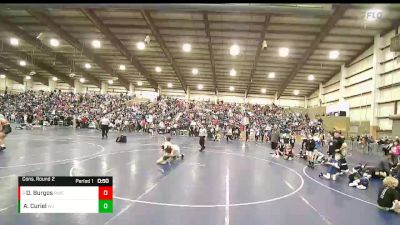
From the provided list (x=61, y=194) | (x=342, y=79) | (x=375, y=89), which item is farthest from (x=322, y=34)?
(x=61, y=194)

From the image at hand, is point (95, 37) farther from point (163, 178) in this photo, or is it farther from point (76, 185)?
point (76, 185)

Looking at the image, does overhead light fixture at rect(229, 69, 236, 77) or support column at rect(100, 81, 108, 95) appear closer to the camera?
overhead light fixture at rect(229, 69, 236, 77)

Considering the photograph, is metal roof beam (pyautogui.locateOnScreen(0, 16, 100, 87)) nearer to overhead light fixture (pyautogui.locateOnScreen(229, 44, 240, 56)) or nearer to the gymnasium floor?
the gymnasium floor

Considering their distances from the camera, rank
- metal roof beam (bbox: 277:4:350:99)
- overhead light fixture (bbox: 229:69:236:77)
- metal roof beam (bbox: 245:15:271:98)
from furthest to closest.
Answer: overhead light fixture (bbox: 229:69:236:77) < metal roof beam (bbox: 245:15:271:98) < metal roof beam (bbox: 277:4:350:99)

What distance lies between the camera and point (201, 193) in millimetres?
7871

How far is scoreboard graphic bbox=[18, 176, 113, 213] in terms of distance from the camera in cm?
339

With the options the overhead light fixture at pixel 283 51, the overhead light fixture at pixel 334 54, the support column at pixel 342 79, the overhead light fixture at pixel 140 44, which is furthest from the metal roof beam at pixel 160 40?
the support column at pixel 342 79

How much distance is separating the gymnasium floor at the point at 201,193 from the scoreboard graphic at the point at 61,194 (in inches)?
83.3

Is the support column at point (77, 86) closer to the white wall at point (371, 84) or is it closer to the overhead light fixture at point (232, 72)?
the overhead light fixture at point (232, 72)

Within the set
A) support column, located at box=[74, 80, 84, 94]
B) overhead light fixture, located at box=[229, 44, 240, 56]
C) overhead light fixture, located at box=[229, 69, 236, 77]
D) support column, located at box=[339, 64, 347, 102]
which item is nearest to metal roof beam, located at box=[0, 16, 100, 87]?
support column, located at box=[74, 80, 84, 94]

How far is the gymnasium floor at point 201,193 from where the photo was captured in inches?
233

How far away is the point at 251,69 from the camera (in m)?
34.5

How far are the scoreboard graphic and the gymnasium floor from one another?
2.11 meters

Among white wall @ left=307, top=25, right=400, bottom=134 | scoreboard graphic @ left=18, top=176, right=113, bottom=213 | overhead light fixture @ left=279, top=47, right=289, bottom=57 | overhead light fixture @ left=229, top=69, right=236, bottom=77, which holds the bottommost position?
scoreboard graphic @ left=18, top=176, right=113, bottom=213
